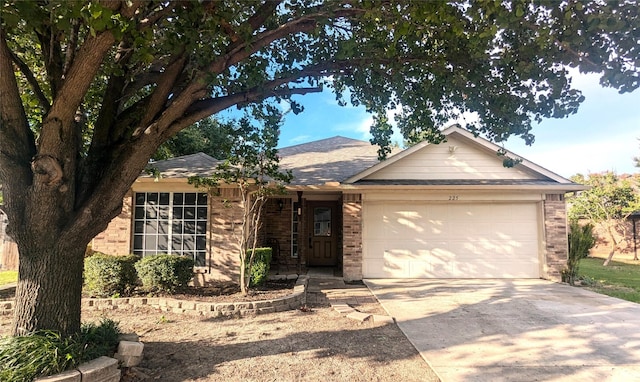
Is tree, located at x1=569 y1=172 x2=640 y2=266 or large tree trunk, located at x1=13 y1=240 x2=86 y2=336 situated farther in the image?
tree, located at x1=569 y1=172 x2=640 y2=266

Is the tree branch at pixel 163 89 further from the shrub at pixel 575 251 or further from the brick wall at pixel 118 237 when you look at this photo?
the shrub at pixel 575 251

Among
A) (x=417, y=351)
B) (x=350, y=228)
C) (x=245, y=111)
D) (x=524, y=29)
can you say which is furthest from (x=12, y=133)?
(x=350, y=228)

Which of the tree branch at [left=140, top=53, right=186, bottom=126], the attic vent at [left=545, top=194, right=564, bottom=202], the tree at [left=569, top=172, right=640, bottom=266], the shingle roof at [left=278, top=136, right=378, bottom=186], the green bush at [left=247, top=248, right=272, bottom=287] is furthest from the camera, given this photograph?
the tree at [left=569, top=172, right=640, bottom=266]

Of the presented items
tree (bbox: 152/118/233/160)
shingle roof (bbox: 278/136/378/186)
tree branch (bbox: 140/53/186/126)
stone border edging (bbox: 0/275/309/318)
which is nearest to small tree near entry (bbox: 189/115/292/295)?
stone border edging (bbox: 0/275/309/318)

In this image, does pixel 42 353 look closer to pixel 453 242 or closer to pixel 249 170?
pixel 249 170

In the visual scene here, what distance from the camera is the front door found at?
13.0 meters

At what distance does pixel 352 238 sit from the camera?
10.5 metres

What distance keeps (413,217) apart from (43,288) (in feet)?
29.5

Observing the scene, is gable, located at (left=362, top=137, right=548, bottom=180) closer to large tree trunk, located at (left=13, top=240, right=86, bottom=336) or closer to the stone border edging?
the stone border edging

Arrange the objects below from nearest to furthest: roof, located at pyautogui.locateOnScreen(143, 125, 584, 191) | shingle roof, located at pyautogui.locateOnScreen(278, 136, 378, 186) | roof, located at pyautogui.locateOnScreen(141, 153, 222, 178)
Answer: roof, located at pyautogui.locateOnScreen(141, 153, 222, 178), roof, located at pyautogui.locateOnScreen(143, 125, 584, 191), shingle roof, located at pyautogui.locateOnScreen(278, 136, 378, 186)

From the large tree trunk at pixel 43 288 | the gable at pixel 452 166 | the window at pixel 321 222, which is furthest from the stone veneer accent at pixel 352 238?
the large tree trunk at pixel 43 288

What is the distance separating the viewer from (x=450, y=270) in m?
10.6

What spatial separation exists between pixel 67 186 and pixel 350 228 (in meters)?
7.55

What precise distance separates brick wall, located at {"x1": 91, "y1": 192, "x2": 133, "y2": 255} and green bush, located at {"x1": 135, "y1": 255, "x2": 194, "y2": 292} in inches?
83.4
